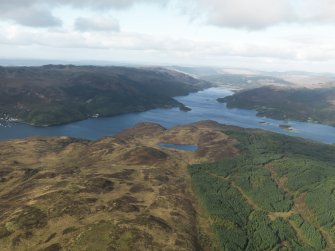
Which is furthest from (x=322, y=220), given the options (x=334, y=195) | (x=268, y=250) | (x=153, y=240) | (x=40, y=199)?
(x=40, y=199)

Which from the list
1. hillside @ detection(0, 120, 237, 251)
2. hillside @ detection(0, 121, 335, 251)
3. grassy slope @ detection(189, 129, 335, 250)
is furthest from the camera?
grassy slope @ detection(189, 129, 335, 250)

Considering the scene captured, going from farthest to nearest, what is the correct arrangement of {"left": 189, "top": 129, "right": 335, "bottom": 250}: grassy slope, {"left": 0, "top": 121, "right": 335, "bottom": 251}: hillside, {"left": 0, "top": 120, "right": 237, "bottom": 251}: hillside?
{"left": 189, "top": 129, "right": 335, "bottom": 250}: grassy slope → {"left": 0, "top": 121, "right": 335, "bottom": 251}: hillside → {"left": 0, "top": 120, "right": 237, "bottom": 251}: hillside

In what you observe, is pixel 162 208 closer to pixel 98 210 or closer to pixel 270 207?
pixel 98 210

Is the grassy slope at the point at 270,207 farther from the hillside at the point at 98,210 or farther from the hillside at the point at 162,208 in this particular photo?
the hillside at the point at 98,210

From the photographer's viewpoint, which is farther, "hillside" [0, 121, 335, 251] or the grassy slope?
the grassy slope

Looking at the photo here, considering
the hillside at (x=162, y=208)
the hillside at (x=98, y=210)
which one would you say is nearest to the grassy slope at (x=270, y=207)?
the hillside at (x=162, y=208)

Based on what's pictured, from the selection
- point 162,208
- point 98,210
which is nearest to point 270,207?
point 162,208

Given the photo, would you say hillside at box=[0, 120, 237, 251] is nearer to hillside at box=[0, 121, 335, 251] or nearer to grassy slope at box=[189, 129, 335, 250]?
hillside at box=[0, 121, 335, 251]

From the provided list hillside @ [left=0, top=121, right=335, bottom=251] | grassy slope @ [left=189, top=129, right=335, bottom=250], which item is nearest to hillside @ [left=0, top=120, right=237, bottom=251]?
hillside @ [left=0, top=121, right=335, bottom=251]

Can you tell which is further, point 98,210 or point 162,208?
point 162,208
